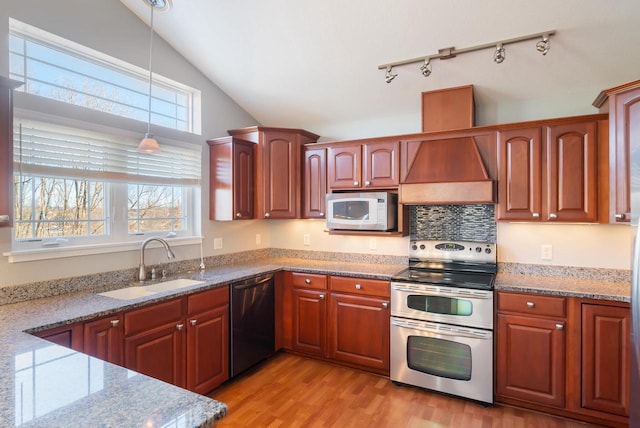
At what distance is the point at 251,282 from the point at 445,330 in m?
1.60

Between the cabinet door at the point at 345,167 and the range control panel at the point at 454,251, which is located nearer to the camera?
the range control panel at the point at 454,251

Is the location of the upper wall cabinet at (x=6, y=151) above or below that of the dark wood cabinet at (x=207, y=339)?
above

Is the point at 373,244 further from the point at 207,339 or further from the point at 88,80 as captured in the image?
the point at 88,80

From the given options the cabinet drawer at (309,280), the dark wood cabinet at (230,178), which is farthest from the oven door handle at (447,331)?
the dark wood cabinet at (230,178)

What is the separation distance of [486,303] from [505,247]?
73 cm

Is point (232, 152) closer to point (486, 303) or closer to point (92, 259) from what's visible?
point (92, 259)

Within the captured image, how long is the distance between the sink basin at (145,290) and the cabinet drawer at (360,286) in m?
1.16

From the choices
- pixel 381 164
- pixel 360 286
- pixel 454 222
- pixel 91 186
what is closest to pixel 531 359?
pixel 454 222

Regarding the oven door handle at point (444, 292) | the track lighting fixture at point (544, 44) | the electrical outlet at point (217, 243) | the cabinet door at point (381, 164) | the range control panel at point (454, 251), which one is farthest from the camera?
the electrical outlet at point (217, 243)

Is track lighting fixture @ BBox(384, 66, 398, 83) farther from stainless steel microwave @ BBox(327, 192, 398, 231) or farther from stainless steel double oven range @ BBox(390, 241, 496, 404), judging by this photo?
stainless steel double oven range @ BBox(390, 241, 496, 404)

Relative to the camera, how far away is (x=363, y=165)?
10.9ft

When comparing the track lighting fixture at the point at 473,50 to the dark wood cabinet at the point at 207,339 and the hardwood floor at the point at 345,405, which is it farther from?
the hardwood floor at the point at 345,405

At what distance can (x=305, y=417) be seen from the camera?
242cm

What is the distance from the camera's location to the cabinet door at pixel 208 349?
251cm
